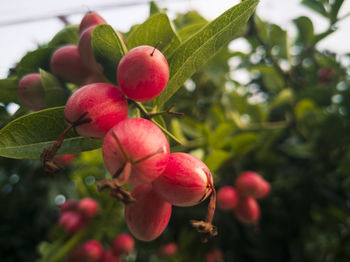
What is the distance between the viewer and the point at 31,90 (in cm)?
66

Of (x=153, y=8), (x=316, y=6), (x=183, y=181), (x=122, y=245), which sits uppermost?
(x=153, y=8)

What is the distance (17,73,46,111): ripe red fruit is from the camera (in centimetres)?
65

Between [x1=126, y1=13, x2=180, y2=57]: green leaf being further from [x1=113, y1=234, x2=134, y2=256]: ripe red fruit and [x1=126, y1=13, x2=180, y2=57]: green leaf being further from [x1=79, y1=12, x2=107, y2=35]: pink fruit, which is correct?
[x1=113, y1=234, x2=134, y2=256]: ripe red fruit

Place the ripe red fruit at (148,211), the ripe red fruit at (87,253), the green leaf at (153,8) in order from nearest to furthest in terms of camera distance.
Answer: the ripe red fruit at (148,211), the green leaf at (153,8), the ripe red fruit at (87,253)

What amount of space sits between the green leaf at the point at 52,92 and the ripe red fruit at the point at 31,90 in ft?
0.08

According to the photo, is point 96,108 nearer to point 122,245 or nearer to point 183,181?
point 183,181

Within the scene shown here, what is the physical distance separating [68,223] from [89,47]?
38.9 inches

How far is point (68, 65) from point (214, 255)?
149 cm

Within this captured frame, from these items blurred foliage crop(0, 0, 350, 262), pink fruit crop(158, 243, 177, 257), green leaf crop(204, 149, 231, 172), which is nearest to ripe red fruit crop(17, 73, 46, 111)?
green leaf crop(204, 149, 231, 172)

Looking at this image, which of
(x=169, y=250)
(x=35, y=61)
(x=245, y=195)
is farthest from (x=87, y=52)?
(x=169, y=250)

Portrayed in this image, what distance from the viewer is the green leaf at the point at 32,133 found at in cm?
52

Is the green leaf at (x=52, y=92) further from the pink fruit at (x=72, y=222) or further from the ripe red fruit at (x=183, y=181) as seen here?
the pink fruit at (x=72, y=222)

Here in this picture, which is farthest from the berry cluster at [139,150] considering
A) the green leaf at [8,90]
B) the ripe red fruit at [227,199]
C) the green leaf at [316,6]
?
the green leaf at [316,6]

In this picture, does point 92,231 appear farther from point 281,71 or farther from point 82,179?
point 281,71
